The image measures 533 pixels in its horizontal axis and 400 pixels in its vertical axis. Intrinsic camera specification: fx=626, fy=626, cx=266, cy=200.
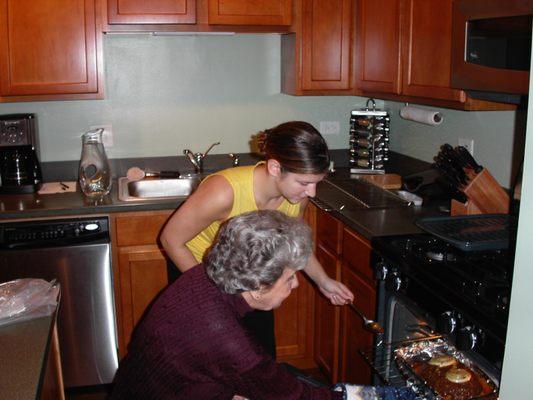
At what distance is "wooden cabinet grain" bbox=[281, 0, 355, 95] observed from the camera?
3021mm

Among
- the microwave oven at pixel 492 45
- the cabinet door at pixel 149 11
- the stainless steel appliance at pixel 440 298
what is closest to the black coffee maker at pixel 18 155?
the cabinet door at pixel 149 11

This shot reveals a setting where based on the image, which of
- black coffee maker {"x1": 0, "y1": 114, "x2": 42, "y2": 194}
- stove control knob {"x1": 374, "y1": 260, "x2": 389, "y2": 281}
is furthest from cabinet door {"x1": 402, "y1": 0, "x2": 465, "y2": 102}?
black coffee maker {"x1": 0, "y1": 114, "x2": 42, "y2": 194}

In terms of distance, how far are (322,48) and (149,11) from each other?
0.84 metres

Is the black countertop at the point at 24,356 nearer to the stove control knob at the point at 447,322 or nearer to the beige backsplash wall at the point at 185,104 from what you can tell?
the stove control knob at the point at 447,322

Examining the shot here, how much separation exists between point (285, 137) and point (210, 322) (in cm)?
65

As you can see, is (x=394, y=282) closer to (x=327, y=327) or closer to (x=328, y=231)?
(x=328, y=231)

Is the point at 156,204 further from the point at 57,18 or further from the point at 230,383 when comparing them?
the point at 230,383

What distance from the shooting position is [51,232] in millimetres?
2680

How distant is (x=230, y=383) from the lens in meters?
1.33

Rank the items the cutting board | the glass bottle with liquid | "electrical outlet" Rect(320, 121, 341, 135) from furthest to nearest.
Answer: "electrical outlet" Rect(320, 121, 341, 135)
the cutting board
the glass bottle with liquid

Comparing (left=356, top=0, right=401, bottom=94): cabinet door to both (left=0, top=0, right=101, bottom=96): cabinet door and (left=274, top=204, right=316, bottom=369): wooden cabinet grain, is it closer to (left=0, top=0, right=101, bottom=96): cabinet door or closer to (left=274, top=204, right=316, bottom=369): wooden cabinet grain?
(left=274, top=204, right=316, bottom=369): wooden cabinet grain

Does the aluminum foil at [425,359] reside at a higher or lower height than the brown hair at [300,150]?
lower

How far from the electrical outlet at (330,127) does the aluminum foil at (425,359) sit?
5.99 feet

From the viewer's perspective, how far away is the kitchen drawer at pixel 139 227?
9.07 feet
